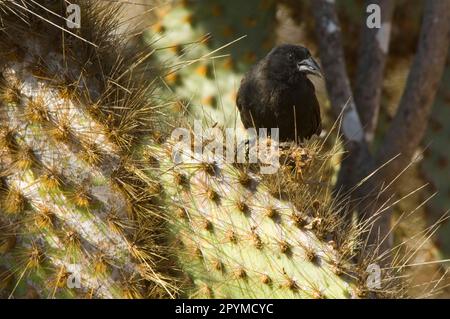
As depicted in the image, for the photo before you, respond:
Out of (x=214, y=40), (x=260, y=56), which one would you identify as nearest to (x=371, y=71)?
(x=260, y=56)

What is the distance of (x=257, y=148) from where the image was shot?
3191 mm

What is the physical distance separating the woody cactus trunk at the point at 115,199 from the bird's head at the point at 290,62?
0.91 m

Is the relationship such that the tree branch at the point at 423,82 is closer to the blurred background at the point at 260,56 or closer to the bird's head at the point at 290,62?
the blurred background at the point at 260,56

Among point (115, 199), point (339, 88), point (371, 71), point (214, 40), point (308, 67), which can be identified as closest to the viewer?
point (115, 199)

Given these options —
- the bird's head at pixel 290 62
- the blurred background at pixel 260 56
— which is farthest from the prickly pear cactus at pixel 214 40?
the bird's head at pixel 290 62

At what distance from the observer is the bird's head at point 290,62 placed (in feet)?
13.2

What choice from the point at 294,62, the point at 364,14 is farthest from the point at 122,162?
the point at 364,14

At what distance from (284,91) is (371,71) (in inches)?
41.6

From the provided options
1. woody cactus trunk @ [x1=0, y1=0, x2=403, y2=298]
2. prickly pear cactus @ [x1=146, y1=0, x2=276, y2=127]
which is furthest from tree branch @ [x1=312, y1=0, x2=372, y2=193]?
woody cactus trunk @ [x1=0, y1=0, x2=403, y2=298]

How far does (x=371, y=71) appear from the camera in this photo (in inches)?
195

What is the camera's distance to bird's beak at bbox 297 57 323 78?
3998 millimetres

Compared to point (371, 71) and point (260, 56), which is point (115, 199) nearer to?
point (260, 56)

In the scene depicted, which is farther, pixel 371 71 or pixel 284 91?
pixel 371 71
